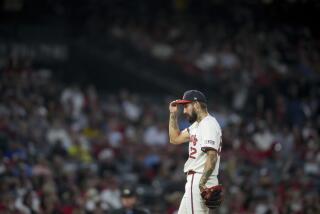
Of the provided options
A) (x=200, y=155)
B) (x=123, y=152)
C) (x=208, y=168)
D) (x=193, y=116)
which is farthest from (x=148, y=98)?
(x=208, y=168)

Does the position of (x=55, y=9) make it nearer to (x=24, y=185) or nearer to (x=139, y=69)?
(x=139, y=69)

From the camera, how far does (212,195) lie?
8625 mm

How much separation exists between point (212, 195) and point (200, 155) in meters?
0.50

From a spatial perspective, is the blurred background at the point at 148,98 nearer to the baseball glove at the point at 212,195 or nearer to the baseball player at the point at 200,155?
the baseball player at the point at 200,155

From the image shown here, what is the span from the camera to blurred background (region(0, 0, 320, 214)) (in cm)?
1490

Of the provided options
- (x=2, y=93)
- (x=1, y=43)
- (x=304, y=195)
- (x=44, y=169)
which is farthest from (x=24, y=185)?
(x=1, y=43)

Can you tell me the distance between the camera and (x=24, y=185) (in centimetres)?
1341

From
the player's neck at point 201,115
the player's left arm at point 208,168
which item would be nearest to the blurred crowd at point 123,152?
the player's neck at point 201,115

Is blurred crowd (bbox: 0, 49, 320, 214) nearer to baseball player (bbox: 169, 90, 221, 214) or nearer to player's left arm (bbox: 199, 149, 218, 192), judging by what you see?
baseball player (bbox: 169, 90, 221, 214)

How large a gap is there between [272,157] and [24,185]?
260 inches

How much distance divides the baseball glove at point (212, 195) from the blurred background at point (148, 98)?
4.75m

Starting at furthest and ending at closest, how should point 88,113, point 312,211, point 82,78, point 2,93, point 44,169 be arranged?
point 82,78 → point 88,113 → point 2,93 → point 312,211 → point 44,169

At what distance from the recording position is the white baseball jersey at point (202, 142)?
28.8ft

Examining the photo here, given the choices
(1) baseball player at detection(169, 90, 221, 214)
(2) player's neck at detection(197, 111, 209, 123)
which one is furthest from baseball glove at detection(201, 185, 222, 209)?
(2) player's neck at detection(197, 111, 209, 123)
